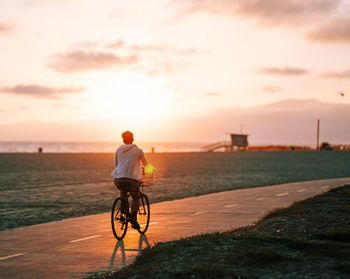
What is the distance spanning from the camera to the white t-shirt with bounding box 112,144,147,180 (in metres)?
12.6

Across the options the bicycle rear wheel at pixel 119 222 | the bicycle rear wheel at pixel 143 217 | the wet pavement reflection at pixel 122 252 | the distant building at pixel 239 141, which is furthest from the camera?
the distant building at pixel 239 141

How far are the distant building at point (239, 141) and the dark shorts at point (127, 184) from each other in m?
137

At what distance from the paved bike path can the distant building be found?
5025 inches

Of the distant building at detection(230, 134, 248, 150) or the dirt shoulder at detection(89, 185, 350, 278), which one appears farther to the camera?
the distant building at detection(230, 134, 248, 150)

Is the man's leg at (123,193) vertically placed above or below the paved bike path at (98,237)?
above

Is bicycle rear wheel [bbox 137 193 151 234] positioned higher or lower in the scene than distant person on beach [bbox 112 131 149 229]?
lower

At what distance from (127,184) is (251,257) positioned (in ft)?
15.2

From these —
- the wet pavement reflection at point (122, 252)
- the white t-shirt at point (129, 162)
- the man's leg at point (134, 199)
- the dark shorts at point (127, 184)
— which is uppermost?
the white t-shirt at point (129, 162)

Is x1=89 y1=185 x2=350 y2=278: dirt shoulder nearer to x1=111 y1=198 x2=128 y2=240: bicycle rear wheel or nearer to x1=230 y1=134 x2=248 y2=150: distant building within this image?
x1=111 y1=198 x2=128 y2=240: bicycle rear wheel

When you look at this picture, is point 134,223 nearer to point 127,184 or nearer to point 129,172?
point 127,184

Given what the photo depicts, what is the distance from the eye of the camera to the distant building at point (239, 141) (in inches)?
5851

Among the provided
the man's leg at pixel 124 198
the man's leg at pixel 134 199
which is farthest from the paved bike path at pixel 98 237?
the man's leg at pixel 124 198

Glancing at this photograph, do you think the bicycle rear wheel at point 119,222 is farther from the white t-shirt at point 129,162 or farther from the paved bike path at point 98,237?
the white t-shirt at point 129,162

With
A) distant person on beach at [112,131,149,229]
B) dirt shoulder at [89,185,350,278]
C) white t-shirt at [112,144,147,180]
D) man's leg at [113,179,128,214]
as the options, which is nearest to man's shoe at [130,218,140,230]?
distant person on beach at [112,131,149,229]
